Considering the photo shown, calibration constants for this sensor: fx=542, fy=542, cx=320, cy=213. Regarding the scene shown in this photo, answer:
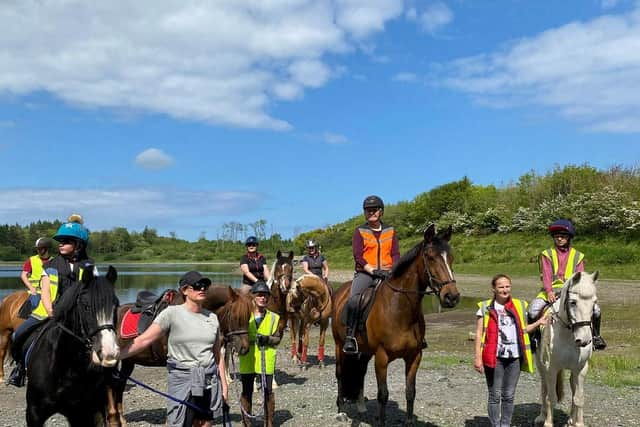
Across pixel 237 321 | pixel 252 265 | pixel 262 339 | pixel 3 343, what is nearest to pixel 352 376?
pixel 262 339

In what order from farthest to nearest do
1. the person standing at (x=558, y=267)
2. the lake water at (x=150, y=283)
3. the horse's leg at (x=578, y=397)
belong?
the lake water at (x=150, y=283) → the person standing at (x=558, y=267) → the horse's leg at (x=578, y=397)

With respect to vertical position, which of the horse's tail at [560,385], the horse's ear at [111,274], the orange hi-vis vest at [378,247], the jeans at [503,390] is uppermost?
the orange hi-vis vest at [378,247]

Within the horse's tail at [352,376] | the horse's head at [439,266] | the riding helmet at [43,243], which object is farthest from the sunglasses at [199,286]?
the riding helmet at [43,243]

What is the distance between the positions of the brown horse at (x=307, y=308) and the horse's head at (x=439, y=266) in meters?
5.44

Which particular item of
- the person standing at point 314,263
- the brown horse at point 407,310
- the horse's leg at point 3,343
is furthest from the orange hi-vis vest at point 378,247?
the horse's leg at point 3,343

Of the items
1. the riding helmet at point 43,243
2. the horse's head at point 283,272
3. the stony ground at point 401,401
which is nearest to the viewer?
the stony ground at point 401,401

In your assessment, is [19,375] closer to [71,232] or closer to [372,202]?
[71,232]

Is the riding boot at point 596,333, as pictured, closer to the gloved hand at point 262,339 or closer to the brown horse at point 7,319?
the gloved hand at point 262,339

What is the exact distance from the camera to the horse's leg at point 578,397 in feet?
22.8

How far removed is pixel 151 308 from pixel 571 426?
583 cm

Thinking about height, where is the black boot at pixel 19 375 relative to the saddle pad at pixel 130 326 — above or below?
below

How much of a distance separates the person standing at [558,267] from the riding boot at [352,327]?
2.48 m

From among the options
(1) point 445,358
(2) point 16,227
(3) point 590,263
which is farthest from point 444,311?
(2) point 16,227

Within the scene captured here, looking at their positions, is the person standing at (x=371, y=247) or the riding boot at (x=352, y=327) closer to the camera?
the riding boot at (x=352, y=327)
